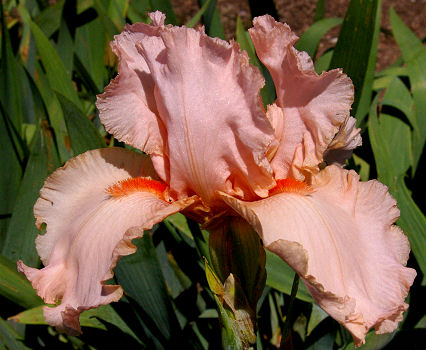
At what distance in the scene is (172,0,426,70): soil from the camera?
338 cm

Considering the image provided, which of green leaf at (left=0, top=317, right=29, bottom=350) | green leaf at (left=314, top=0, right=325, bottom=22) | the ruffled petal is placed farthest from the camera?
green leaf at (left=314, top=0, right=325, bottom=22)

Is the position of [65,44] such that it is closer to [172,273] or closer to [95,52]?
[95,52]

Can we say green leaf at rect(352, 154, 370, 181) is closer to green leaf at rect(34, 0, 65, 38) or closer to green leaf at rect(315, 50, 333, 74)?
green leaf at rect(315, 50, 333, 74)

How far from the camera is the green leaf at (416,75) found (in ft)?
4.51

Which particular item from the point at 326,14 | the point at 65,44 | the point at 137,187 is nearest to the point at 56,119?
the point at 65,44

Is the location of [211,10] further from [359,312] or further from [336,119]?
[359,312]

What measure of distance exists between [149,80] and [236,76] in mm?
173

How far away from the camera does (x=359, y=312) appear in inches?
28.1

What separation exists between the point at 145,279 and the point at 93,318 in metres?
0.20

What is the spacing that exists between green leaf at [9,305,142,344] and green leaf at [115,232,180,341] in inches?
3.2

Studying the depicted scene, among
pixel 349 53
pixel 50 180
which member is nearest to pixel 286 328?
pixel 50 180

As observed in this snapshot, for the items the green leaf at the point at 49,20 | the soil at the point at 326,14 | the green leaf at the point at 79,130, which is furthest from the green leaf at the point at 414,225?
the soil at the point at 326,14

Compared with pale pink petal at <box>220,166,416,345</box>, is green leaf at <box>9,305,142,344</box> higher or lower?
lower

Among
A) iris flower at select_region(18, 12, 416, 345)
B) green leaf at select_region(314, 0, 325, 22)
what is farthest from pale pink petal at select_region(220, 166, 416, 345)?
green leaf at select_region(314, 0, 325, 22)
